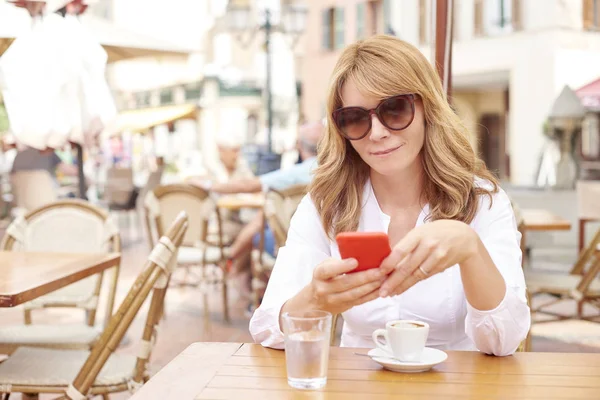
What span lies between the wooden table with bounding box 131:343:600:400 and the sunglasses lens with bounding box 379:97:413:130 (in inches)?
20.5

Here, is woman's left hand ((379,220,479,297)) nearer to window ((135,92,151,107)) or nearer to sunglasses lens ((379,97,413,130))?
sunglasses lens ((379,97,413,130))

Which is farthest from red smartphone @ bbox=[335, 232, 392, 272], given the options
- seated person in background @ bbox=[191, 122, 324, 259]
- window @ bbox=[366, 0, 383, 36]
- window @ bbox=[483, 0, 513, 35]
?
window @ bbox=[366, 0, 383, 36]

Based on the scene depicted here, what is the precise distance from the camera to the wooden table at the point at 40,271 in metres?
2.42

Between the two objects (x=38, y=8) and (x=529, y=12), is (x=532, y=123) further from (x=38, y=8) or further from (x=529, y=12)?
(x=38, y=8)

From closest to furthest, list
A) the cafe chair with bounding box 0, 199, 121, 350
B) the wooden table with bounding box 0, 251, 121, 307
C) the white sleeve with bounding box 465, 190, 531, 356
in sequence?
1. the white sleeve with bounding box 465, 190, 531, 356
2. the wooden table with bounding box 0, 251, 121, 307
3. the cafe chair with bounding box 0, 199, 121, 350

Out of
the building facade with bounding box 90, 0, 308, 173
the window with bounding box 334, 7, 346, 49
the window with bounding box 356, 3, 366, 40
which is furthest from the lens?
the building facade with bounding box 90, 0, 308, 173

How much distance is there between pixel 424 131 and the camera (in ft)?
6.22

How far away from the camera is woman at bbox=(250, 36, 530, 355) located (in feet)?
5.22

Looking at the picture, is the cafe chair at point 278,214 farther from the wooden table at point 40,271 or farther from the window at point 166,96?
the window at point 166,96

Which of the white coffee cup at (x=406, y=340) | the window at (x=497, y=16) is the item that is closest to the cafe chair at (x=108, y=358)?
the white coffee cup at (x=406, y=340)

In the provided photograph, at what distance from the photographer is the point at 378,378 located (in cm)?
141

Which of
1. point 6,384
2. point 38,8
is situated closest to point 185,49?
point 38,8

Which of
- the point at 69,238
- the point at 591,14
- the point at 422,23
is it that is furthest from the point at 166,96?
the point at 69,238

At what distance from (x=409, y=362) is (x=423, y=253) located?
230mm
